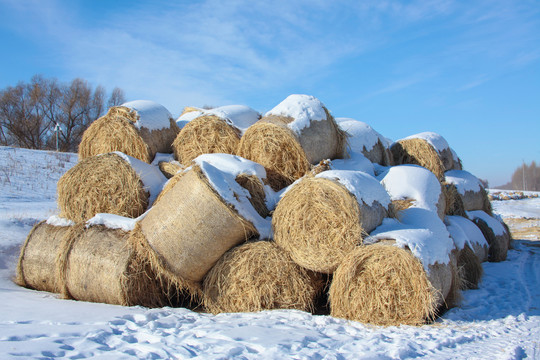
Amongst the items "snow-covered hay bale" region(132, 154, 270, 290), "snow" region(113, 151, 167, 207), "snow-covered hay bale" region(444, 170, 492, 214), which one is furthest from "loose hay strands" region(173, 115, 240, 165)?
"snow-covered hay bale" region(444, 170, 492, 214)

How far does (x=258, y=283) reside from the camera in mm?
4484

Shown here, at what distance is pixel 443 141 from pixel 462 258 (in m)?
2.96

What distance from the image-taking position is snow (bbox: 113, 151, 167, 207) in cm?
551

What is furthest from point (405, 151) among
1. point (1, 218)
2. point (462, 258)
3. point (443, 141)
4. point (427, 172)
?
point (1, 218)

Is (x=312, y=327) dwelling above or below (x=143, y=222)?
below

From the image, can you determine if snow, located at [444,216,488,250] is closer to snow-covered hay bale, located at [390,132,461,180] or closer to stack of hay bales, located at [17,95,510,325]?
stack of hay bales, located at [17,95,510,325]

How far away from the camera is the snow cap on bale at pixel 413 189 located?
5.79 metres

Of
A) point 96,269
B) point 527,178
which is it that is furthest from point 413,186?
point 527,178

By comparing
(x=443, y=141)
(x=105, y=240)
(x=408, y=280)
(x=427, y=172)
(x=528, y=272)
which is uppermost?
(x=443, y=141)

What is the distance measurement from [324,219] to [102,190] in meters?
2.82

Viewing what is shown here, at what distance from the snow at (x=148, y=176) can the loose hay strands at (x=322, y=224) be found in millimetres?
1829

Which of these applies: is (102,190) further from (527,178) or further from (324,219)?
(527,178)

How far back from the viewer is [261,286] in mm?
4484

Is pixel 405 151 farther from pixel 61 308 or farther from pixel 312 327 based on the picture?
pixel 61 308
